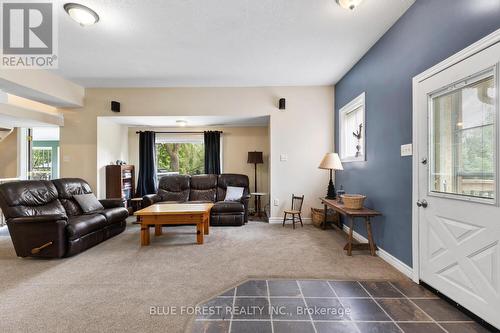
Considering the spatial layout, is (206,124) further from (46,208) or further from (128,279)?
(128,279)

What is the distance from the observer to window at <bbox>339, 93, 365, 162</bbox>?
357 centimetres

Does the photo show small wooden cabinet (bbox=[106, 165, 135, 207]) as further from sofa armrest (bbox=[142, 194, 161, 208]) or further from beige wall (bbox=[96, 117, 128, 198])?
sofa armrest (bbox=[142, 194, 161, 208])

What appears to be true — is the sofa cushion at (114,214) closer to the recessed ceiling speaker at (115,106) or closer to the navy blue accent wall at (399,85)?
the recessed ceiling speaker at (115,106)

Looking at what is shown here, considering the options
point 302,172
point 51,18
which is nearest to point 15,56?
point 51,18

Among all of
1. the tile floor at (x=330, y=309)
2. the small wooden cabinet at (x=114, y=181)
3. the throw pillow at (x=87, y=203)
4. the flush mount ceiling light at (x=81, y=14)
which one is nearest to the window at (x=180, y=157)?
the small wooden cabinet at (x=114, y=181)

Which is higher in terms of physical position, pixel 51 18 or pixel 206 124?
pixel 51 18

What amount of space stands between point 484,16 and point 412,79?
73 centimetres

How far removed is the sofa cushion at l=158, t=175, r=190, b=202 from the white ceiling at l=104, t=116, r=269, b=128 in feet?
4.34

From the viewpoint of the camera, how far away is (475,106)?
67.4 inches

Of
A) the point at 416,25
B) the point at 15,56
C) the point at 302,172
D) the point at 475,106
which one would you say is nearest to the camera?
the point at 475,106

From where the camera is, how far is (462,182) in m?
1.82

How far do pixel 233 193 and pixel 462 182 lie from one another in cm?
381

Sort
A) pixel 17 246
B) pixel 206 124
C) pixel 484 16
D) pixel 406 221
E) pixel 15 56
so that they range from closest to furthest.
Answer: pixel 484 16
pixel 406 221
pixel 17 246
pixel 15 56
pixel 206 124

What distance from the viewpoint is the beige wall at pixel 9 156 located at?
19.0 feet
